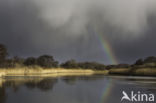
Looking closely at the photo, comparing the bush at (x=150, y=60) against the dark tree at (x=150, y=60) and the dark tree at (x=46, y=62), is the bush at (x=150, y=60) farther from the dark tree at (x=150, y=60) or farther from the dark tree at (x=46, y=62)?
the dark tree at (x=46, y=62)

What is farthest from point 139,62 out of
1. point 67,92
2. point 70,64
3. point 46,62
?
point 67,92

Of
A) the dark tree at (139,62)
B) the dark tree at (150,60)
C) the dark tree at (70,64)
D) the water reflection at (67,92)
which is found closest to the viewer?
the water reflection at (67,92)

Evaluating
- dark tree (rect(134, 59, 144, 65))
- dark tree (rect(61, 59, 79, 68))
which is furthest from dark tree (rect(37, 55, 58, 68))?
dark tree (rect(134, 59, 144, 65))

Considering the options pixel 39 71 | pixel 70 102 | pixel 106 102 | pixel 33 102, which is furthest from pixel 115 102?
pixel 39 71

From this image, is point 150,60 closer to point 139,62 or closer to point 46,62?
point 139,62

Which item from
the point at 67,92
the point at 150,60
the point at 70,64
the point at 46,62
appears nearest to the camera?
the point at 67,92

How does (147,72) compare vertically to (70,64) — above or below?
below

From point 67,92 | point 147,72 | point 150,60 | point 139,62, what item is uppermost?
point 150,60

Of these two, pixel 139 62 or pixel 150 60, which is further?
pixel 150 60

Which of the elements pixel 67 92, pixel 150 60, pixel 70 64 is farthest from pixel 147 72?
pixel 150 60

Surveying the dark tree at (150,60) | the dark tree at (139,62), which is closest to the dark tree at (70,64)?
the dark tree at (139,62)

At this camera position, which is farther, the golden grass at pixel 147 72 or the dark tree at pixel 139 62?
the dark tree at pixel 139 62

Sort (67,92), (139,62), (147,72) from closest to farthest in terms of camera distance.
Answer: (67,92)
(147,72)
(139,62)

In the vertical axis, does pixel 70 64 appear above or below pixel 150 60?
below
